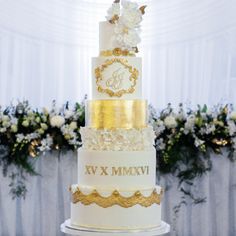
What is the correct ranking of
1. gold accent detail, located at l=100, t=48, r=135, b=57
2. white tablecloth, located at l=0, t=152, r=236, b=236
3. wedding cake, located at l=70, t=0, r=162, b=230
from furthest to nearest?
white tablecloth, located at l=0, t=152, r=236, b=236
gold accent detail, located at l=100, t=48, r=135, b=57
wedding cake, located at l=70, t=0, r=162, b=230

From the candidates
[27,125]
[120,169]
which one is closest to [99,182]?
[120,169]

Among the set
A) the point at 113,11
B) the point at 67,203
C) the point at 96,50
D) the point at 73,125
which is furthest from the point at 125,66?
the point at 96,50

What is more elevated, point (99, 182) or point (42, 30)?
point (42, 30)

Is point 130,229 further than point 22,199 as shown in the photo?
No

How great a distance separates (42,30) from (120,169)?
2825mm

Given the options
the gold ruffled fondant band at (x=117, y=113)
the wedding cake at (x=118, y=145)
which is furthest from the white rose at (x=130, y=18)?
the gold ruffled fondant band at (x=117, y=113)

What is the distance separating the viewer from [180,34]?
7.29m

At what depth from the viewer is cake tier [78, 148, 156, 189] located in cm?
477

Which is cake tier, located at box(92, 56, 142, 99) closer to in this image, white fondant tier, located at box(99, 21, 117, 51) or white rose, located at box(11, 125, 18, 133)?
white fondant tier, located at box(99, 21, 117, 51)

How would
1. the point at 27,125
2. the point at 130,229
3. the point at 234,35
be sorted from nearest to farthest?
the point at 130,229 < the point at 27,125 < the point at 234,35

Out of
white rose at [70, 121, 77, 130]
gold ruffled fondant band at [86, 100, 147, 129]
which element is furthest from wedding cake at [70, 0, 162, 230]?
white rose at [70, 121, 77, 130]

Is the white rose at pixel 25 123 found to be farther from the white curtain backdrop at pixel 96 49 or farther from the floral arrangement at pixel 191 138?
the floral arrangement at pixel 191 138

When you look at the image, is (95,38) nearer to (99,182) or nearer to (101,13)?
(101,13)

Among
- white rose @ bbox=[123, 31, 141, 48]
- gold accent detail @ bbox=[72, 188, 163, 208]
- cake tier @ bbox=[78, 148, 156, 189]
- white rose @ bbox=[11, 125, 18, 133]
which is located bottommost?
gold accent detail @ bbox=[72, 188, 163, 208]
